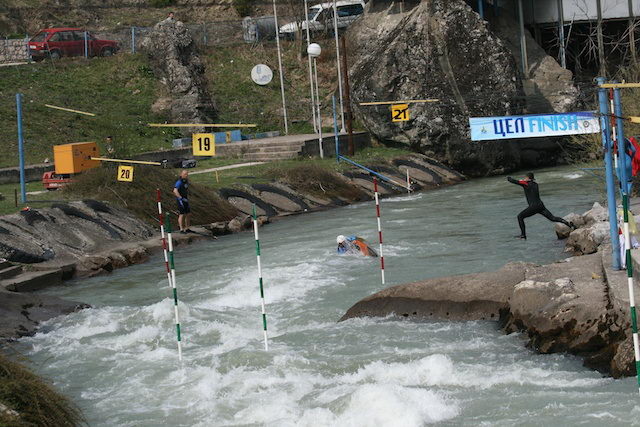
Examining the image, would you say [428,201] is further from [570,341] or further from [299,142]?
[570,341]

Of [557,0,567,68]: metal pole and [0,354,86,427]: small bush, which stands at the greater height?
[557,0,567,68]: metal pole

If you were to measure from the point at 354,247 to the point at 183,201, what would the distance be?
5.54 m

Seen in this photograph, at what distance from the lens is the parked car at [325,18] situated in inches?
1938

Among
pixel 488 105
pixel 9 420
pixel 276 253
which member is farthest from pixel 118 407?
pixel 488 105

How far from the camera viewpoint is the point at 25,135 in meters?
35.2

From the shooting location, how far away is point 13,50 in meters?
43.4

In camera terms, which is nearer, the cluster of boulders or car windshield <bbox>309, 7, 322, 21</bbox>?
the cluster of boulders

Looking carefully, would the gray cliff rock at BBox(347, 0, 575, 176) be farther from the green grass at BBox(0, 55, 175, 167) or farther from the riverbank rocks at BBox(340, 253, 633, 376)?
the riverbank rocks at BBox(340, 253, 633, 376)

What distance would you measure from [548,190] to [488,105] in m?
9.45

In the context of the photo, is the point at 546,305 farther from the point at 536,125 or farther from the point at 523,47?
the point at 523,47

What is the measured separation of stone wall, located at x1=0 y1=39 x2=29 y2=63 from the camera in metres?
43.2

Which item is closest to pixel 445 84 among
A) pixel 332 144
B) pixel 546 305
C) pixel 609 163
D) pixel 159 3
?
pixel 332 144

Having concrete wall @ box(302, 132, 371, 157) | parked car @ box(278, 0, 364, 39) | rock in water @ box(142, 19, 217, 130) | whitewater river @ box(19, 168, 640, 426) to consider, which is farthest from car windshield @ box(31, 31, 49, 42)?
whitewater river @ box(19, 168, 640, 426)

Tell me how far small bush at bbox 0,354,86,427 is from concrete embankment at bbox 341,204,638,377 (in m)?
5.75
